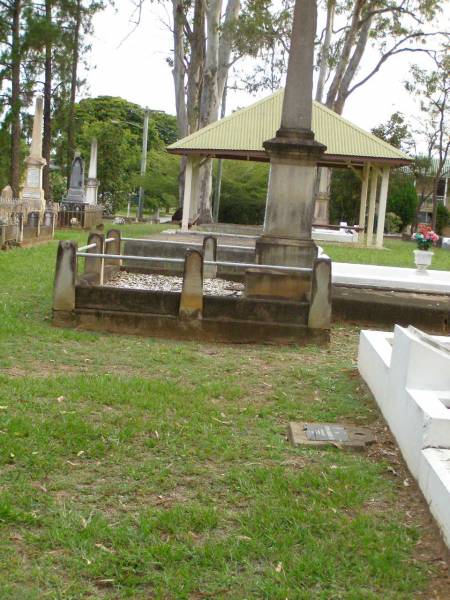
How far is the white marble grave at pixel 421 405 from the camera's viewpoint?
14.7ft

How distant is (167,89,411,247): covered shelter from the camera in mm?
27938

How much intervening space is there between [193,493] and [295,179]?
669 centimetres

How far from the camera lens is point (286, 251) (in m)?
11.0

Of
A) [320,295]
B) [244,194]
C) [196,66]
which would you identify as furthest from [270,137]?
[320,295]

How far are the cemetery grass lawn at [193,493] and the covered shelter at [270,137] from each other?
67.4 feet

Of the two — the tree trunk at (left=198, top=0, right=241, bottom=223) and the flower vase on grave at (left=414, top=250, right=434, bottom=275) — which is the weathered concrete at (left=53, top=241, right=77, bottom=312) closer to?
the flower vase on grave at (left=414, top=250, right=434, bottom=275)

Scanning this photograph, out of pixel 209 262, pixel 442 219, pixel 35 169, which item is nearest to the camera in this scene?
pixel 209 262

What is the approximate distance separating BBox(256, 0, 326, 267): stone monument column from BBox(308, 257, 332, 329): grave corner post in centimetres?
132

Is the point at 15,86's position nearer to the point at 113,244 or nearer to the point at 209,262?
the point at 113,244

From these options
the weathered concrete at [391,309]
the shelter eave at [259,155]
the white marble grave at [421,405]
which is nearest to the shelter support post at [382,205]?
the shelter eave at [259,155]

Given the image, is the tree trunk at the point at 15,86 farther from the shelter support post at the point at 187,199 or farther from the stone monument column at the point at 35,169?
the shelter support post at the point at 187,199

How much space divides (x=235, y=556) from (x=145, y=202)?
50.6m

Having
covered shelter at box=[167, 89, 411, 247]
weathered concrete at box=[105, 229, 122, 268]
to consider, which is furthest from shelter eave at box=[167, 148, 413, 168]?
weathered concrete at box=[105, 229, 122, 268]

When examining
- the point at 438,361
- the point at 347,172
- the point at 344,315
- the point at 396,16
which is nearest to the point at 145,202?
the point at 347,172
